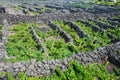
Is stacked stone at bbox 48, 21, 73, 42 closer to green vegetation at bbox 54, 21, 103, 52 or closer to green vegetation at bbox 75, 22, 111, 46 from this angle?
green vegetation at bbox 54, 21, 103, 52

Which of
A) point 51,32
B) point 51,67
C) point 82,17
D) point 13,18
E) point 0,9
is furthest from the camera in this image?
point 0,9

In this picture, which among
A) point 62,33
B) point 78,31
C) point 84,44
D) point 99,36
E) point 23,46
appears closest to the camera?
point 23,46

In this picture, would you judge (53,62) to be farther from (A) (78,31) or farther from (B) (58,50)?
(A) (78,31)

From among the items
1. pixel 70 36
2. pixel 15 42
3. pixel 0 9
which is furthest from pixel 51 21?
pixel 0 9

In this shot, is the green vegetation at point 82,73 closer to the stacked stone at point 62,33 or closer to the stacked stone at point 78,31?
the stacked stone at point 62,33

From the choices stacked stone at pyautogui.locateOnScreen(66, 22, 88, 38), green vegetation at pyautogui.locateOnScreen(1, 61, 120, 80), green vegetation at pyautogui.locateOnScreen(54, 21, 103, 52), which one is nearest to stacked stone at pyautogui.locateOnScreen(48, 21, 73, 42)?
green vegetation at pyautogui.locateOnScreen(54, 21, 103, 52)

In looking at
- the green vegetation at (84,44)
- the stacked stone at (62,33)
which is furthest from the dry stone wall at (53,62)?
the stacked stone at (62,33)

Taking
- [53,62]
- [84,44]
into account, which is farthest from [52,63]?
[84,44]

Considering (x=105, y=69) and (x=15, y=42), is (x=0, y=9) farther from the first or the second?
(x=105, y=69)
